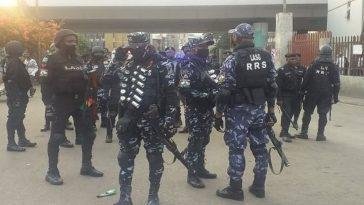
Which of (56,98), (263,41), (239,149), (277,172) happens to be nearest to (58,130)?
(56,98)

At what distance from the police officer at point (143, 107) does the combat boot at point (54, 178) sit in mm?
1319

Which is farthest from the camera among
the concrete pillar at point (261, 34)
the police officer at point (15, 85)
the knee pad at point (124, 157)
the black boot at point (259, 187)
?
the concrete pillar at point (261, 34)

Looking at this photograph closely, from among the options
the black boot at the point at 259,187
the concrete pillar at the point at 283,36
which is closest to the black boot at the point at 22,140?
the black boot at the point at 259,187

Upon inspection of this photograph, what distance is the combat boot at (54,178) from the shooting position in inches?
248

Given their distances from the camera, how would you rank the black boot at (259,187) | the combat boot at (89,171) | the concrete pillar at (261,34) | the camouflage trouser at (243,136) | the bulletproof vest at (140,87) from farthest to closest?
the concrete pillar at (261,34) < the combat boot at (89,171) < the black boot at (259,187) < the camouflage trouser at (243,136) < the bulletproof vest at (140,87)

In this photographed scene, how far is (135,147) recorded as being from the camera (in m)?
5.31

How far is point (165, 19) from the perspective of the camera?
36750 mm

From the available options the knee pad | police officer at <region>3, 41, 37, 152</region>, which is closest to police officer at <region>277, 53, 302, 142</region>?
police officer at <region>3, 41, 37, 152</region>

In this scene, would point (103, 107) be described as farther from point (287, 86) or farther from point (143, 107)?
point (143, 107)

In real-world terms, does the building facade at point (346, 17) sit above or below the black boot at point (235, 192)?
above

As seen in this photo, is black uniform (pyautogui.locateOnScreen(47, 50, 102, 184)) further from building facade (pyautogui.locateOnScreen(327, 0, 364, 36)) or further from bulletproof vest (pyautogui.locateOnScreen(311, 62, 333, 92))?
building facade (pyautogui.locateOnScreen(327, 0, 364, 36))

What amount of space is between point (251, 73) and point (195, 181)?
5.13 ft

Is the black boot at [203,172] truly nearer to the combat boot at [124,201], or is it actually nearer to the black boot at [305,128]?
the combat boot at [124,201]

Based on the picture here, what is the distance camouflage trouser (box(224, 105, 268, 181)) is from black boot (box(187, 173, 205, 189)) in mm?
606
